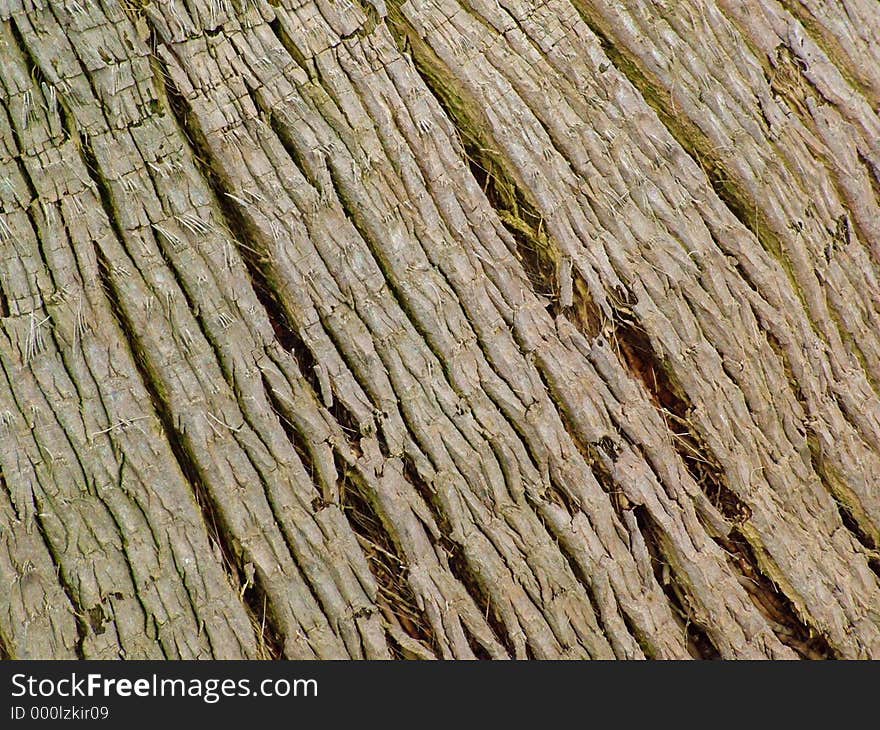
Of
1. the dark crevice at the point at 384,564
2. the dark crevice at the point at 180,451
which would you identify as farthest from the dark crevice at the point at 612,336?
the dark crevice at the point at 180,451

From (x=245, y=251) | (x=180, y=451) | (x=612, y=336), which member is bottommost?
(x=180, y=451)

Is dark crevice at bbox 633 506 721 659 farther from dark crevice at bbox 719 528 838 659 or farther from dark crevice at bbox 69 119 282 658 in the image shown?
dark crevice at bbox 69 119 282 658

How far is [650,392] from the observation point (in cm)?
252

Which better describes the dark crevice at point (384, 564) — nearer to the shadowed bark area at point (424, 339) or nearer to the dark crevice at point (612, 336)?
the shadowed bark area at point (424, 339)

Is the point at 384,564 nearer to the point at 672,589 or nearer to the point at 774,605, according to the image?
the point at 672,589

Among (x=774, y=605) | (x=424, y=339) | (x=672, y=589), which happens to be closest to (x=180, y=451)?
(x=424, y=339)

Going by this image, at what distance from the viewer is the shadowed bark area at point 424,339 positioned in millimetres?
2152

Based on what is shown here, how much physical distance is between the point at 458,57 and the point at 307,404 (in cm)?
103

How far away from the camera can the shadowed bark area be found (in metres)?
2.15

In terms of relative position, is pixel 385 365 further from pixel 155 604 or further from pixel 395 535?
pixel 155 604

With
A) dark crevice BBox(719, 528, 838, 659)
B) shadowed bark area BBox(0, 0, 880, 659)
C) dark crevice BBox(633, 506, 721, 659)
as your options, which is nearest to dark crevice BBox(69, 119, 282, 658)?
shadowed bark area BBox(0, 0, 880, 659)

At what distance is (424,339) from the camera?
232cm

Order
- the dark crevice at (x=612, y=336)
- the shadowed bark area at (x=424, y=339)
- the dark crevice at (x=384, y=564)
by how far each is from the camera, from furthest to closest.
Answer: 1. the dark crevice at (x=612, y=336)
2. the dark crevice at (x=384, y=564)
3. the shadowed bark area at (x=424, y=339)

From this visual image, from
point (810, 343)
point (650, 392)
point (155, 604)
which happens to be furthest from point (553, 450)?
point (155, 604)
